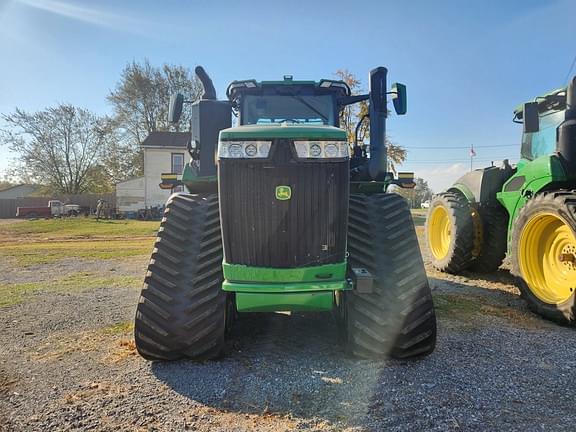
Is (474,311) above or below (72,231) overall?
above

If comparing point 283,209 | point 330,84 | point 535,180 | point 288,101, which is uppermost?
point 330,84

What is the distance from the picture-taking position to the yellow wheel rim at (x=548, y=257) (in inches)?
185

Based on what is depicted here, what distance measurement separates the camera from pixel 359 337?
3.30 meters

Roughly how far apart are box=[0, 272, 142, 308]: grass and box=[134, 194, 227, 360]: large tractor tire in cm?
347

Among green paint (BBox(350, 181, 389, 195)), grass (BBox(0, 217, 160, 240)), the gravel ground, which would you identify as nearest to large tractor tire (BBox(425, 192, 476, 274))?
the gravel ground

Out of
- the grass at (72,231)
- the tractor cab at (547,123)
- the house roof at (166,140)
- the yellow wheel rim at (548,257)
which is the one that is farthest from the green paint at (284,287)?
the house roof at (166,140)

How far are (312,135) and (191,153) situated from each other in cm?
193

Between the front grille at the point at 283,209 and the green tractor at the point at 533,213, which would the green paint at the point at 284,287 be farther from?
the green tractor at the point at 533,213

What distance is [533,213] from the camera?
497 cm

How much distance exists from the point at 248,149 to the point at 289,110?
1.79 metres

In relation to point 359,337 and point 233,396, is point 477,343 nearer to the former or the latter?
point 359,337

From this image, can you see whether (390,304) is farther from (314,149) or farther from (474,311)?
(474,311)

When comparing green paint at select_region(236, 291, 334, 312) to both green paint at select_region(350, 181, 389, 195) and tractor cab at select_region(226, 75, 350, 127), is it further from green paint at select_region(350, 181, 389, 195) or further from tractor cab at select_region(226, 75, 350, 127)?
tractor cab at select_region(226, 75, 350, 127)

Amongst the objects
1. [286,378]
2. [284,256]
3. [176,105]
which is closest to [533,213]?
[284,256]
